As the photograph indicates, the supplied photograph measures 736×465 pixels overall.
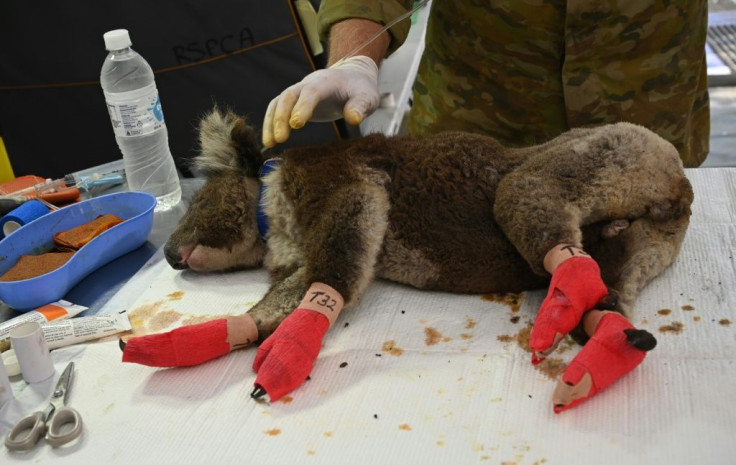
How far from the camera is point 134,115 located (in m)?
2.17

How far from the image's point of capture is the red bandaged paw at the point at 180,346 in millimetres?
1603

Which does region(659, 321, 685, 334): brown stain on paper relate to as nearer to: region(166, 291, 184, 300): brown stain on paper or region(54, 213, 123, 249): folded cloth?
region(166, 291, 184, 300): brown stain on paper

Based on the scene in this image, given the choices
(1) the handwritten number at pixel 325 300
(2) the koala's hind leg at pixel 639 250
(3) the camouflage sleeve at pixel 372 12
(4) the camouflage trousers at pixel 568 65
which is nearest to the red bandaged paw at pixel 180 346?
(1) the handwritten number at pixel 325 300

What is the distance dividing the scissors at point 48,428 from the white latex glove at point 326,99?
80cm

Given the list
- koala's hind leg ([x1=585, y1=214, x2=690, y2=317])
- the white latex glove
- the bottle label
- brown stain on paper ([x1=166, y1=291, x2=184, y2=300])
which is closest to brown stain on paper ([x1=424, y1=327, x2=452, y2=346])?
koala's hind leg ([x1=585, y1=214, x2=690, y2=317])

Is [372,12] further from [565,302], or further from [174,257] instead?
[565,302]

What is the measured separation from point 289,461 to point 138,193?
3.76 feet

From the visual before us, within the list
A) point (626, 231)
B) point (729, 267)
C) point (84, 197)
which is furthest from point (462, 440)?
point (84, 197)

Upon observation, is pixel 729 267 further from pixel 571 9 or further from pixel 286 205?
pixel 286 205

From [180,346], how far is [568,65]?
4.44 feet

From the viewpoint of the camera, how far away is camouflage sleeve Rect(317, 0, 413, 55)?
2.22 metres

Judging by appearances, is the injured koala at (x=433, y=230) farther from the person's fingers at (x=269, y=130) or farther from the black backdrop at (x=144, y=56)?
the black backdrop at (x=144, y=56)

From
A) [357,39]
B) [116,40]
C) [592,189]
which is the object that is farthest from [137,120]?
[592,189]

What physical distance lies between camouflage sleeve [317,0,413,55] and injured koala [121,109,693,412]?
457 mm
